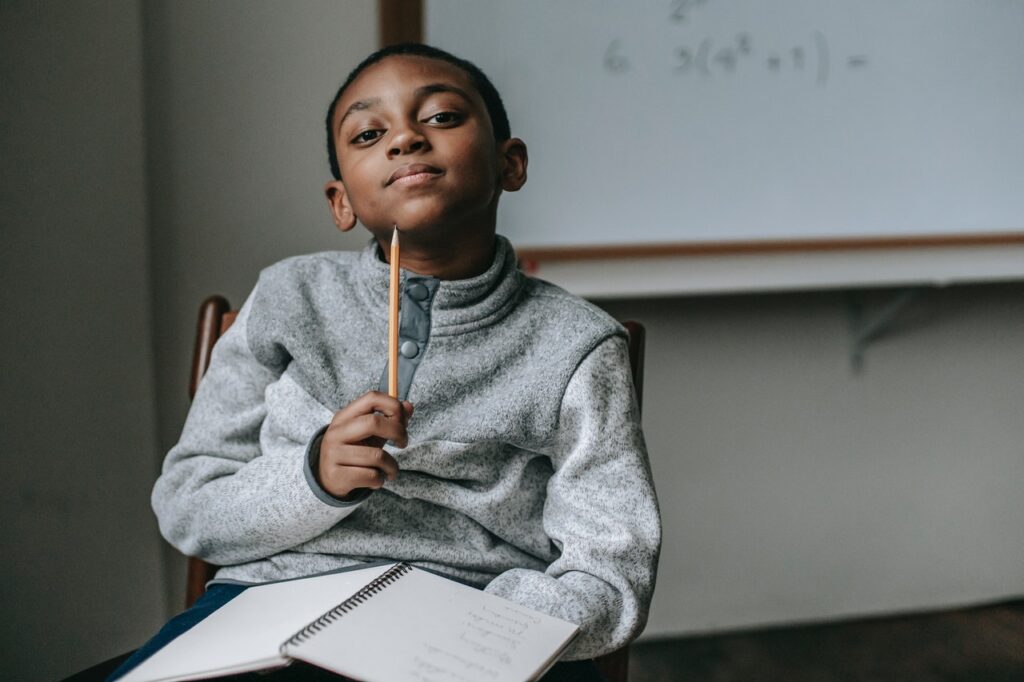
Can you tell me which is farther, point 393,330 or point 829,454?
point 829,454

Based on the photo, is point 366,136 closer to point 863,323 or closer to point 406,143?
point 406,143

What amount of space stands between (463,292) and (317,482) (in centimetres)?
20

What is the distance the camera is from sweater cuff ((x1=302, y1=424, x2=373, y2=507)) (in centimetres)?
63

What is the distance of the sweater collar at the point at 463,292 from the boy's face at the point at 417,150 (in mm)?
35

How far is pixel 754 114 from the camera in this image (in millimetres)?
1270

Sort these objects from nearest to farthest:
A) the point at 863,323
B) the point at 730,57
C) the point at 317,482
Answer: the point at 317,482, the point at 730,57, the point at 863,323

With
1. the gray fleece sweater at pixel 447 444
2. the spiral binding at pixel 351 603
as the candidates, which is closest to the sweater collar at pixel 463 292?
the gray fleece sweater at pixel 447 444

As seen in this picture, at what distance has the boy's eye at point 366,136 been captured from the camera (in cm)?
71

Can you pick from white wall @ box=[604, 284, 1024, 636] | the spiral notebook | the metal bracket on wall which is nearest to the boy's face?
the spiral notebook

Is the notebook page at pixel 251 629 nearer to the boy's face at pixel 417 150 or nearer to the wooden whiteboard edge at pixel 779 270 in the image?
the boy's face at pixel 417 150

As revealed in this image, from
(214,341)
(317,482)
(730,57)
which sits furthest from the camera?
(730,57)

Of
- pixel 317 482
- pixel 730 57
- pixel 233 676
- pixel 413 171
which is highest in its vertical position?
pixel 730 57

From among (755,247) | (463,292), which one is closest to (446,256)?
(463,292)

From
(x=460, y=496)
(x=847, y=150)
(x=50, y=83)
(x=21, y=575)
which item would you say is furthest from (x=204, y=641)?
(x=847, y=150)
